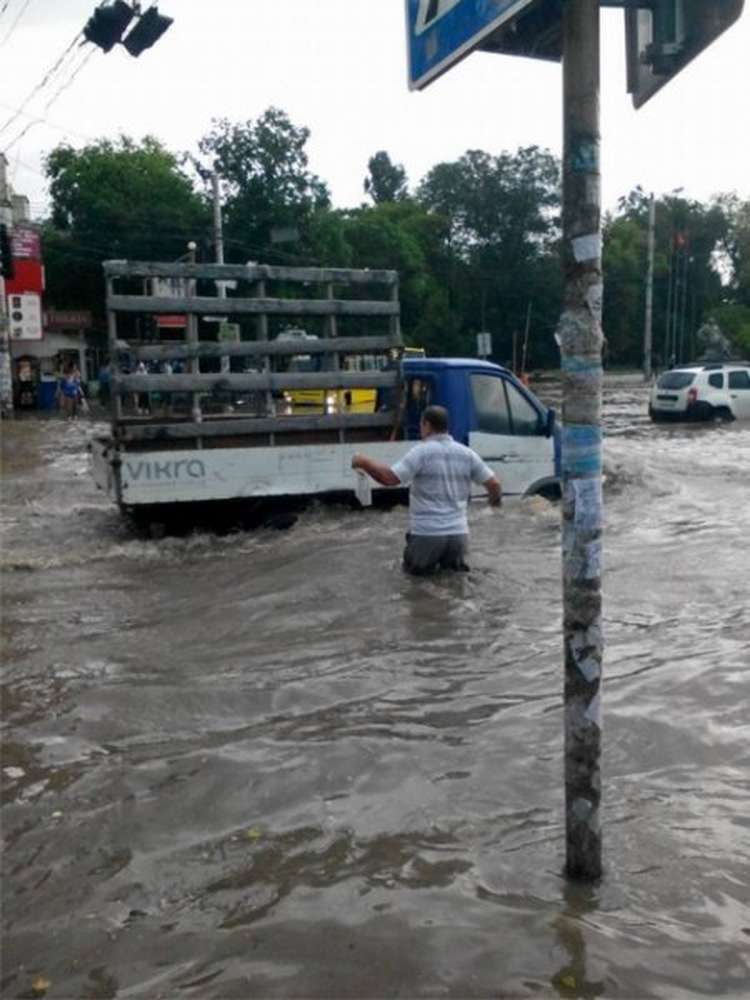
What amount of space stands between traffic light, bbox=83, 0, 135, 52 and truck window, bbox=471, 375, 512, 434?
5.48 m

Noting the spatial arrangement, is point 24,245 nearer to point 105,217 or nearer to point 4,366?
point 4,366

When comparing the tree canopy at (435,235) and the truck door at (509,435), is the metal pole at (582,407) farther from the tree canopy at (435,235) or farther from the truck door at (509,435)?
the tree canopy at (435,235)

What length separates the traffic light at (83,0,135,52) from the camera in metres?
12.2

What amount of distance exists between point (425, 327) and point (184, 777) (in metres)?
61.3

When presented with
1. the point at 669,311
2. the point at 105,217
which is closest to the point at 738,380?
the point at 105,217

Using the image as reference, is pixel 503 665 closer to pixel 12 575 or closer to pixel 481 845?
pixel 481 845

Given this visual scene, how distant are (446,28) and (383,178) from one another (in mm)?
104356

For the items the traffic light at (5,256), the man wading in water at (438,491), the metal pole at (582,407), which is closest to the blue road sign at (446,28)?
the metal pole at (582,407)

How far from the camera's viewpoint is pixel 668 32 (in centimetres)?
332

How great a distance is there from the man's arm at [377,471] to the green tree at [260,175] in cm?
3924

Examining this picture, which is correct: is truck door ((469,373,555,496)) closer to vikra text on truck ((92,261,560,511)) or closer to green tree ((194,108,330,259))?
vikra text on truck ((92,261,560,511))

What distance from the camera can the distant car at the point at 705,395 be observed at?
27031mm

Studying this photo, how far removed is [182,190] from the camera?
2128 inches

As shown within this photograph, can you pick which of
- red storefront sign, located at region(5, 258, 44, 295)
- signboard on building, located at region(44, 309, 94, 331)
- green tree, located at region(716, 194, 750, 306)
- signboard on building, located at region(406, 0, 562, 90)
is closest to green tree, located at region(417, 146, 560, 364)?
green tree, located at region(716, 194, 750, 306)
